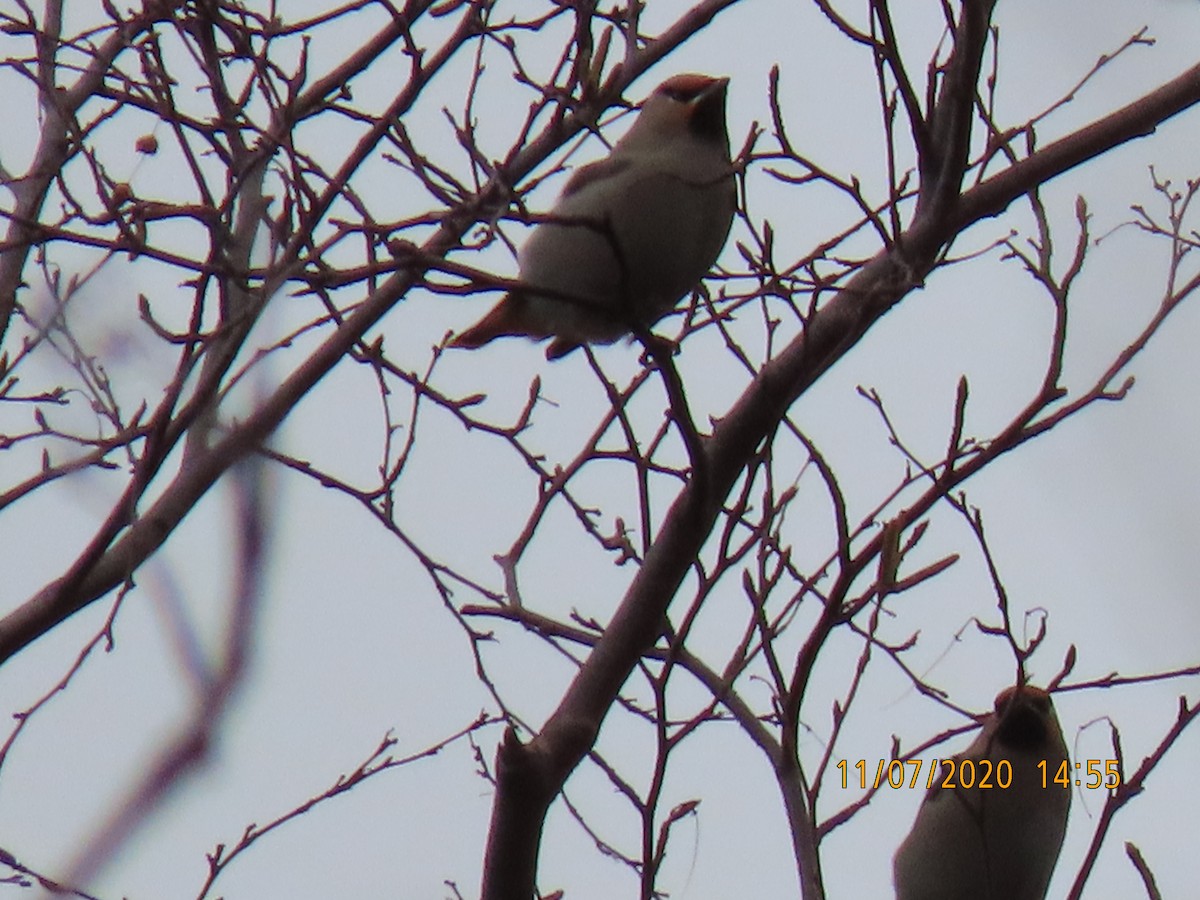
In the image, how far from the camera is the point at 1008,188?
12.3 ft

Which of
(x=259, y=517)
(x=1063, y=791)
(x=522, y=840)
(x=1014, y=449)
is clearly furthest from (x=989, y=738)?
(x=259, y=517)

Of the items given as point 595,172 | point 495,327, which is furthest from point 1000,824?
point 595,172

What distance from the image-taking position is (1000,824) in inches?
174

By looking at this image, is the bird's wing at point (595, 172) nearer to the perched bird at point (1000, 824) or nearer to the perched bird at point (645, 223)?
the perched bird at point (645, 223)

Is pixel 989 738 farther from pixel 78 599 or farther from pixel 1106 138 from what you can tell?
pixel 78 599

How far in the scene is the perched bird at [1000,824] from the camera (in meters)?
4.41

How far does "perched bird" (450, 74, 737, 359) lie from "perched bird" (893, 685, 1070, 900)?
4.73 feet

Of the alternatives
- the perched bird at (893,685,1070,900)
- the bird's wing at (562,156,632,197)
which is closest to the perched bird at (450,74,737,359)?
the bird's wing at (562,156,632,197)

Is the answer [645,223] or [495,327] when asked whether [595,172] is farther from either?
[495,327]

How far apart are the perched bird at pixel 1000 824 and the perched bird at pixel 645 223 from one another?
1442mm

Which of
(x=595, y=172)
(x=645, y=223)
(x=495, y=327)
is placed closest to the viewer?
(x=645, y=223)

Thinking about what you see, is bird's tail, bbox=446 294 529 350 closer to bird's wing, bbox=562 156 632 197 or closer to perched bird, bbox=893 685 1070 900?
bird's wing, bbox=562 156 632 197

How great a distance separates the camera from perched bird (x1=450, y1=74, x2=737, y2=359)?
390cm

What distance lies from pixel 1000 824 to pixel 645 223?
1817 millimetres
